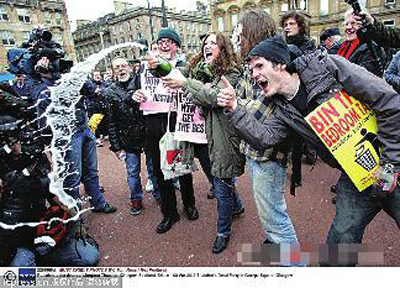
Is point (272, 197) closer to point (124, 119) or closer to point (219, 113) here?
point (219, 113)

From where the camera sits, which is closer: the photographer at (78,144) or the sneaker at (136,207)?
the photographer at (78,144)

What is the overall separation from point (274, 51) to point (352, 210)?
106 centimetres

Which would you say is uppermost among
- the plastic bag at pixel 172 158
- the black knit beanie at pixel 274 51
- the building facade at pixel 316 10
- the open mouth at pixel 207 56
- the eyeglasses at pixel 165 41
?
the building facade at pixel 316 10

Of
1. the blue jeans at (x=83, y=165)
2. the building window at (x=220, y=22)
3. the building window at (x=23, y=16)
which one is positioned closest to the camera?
the blue jeans at (x=83, y=165)

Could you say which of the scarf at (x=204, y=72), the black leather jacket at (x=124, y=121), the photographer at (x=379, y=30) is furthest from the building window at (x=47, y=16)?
the photographer at (x=379, y=30)

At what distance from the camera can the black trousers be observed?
269 centimetres

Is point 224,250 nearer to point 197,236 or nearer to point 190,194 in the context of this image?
point 197,236

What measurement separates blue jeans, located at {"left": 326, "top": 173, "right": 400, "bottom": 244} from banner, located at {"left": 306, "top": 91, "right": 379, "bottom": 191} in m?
0.23

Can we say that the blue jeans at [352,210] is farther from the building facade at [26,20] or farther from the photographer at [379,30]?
the building facade at [26,20]

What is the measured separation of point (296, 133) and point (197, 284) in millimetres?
1086

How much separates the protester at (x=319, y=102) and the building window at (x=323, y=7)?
1071 inches

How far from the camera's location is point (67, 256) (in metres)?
2.25

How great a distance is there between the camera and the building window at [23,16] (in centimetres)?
2589

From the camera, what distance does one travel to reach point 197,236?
8.82 feet
